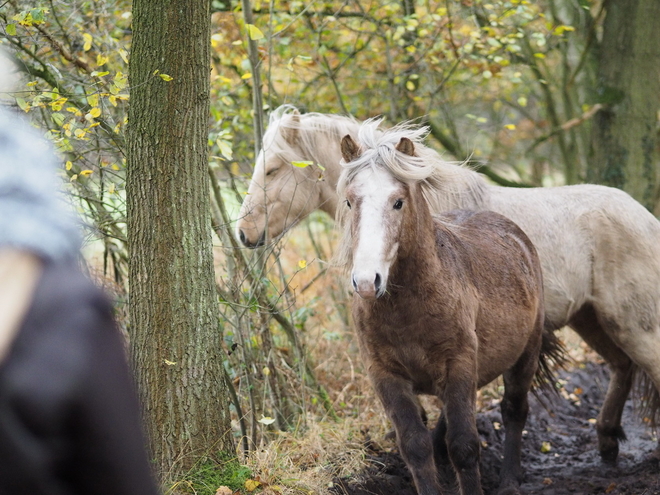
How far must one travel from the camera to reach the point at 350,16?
782 cm

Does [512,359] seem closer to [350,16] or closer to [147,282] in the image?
[147,282]

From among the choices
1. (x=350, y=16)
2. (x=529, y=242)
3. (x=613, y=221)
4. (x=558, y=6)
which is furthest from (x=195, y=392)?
(x=558, y=6)

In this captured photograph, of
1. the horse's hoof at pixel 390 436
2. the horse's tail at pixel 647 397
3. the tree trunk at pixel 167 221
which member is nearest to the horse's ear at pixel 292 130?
the tree trunk at pixel 167 221

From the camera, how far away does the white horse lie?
582cm

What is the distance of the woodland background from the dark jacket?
280 centimetres

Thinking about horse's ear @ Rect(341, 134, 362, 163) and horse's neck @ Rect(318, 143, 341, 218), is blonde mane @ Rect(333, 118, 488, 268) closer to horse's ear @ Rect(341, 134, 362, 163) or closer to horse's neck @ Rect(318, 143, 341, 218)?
horse's ear @ Rect(341, 134, 362, 163)

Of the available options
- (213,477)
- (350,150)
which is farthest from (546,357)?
(213,477)

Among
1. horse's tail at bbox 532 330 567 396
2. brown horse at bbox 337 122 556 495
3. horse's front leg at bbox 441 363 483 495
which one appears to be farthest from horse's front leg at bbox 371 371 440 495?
horse's tail at bbox 532 330 567 396

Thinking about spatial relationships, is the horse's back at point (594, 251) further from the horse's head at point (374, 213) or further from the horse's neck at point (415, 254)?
the horse's head at point (374, 213)

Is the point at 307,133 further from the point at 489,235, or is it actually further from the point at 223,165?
the point at 489,235

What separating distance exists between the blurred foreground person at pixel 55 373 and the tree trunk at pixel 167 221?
2779 millimetres

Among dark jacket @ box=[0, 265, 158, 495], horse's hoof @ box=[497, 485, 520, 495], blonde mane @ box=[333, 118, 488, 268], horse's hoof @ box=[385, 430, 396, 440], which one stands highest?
blonde mane @ box=[333, 118, 488, 268]

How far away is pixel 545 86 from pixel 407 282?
24.7 ft

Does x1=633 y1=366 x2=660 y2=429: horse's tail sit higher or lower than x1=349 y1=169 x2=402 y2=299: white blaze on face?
lower
